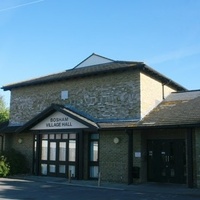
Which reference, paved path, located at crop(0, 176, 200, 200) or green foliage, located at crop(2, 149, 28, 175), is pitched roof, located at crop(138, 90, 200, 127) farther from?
green foliage, located at crop(2, 149, 28, 175)

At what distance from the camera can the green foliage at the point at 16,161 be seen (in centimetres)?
2191

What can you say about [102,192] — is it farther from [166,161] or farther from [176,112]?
[176,112]

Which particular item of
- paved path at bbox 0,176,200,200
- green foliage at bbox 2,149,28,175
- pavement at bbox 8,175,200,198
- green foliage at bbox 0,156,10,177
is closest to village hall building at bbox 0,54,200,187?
green foliage at bbox 2,149,28,175

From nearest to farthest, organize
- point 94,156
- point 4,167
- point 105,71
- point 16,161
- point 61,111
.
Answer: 1. point 94,156
2. point 105,71
3. point 61,111
4. point 4,167
5. point 16,161

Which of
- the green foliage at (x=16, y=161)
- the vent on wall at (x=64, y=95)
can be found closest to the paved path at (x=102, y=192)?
the green foliage at (x=16, y=161)

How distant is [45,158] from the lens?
22031 mm

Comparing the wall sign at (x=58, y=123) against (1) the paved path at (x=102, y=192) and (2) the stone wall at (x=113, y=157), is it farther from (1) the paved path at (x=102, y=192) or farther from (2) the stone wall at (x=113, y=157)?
(1) the paved path at (x=102, y=192)

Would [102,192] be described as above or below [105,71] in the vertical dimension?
below

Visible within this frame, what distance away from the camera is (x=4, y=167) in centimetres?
2106

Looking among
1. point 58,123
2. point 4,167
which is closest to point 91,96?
point 58,123

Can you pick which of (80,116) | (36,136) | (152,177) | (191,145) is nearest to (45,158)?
(36,136)

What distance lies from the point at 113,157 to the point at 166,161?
2.90m

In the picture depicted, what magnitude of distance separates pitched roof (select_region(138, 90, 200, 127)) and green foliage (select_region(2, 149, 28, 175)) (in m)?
8.98

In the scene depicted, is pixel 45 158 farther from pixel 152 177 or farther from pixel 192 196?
pixel 192 196
